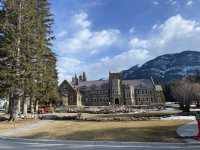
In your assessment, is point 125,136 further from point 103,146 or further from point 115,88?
point 115,88

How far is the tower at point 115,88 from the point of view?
13250cm

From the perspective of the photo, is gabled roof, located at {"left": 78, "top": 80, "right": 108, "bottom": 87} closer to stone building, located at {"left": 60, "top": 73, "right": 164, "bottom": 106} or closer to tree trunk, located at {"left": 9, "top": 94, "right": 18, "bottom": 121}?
stone building, located at {"left": 60, "top": 73, "right": 164, "bottom": 106}

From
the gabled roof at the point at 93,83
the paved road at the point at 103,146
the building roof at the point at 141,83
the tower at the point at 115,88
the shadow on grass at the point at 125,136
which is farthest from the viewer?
the gabled roof at the point at 93,83

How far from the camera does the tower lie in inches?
5217

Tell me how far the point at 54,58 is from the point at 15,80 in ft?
41.7

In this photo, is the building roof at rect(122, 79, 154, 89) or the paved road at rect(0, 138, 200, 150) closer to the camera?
the paved road at rect(0, 138, 200, 150)

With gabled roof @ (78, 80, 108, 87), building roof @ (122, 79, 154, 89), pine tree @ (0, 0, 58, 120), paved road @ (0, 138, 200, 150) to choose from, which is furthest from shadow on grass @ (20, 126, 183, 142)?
gabled roof @ (78, 80, 108, 87)

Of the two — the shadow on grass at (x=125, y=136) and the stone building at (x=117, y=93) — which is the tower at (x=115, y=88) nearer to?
the stone building at (x=117, y=93)

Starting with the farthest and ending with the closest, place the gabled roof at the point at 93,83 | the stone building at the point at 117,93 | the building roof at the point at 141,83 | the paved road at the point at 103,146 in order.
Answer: the gabled roof at the point at 93,83
the building roof at the point at 141,83
the stone building at the point at 117,93
the paved road at the point at 103,146

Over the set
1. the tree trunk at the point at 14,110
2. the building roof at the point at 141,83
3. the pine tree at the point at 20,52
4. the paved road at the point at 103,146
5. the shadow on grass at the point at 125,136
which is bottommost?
the paved road at the point at 103,146

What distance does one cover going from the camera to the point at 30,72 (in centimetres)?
3419

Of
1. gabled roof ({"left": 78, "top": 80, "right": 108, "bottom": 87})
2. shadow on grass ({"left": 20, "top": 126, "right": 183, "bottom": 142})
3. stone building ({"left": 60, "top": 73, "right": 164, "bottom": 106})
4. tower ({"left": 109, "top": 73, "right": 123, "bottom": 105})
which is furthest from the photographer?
gabled roof ({"left": 78, "top": 80, "right": 108, "bottom": 87})

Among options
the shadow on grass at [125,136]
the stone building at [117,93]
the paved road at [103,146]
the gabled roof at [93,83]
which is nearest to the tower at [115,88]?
the stone building at [117,93]

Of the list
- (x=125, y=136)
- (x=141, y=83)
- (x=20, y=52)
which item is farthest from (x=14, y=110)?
(x=141, y=83)
